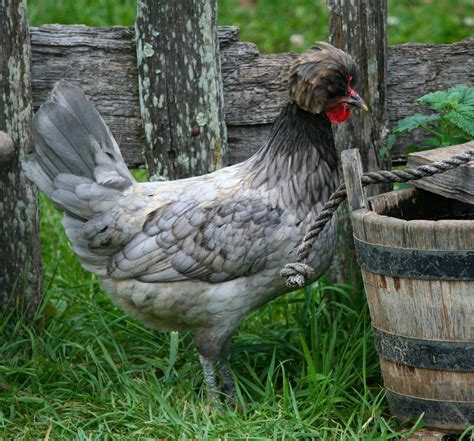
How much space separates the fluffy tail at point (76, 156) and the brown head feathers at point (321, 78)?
0.84 m

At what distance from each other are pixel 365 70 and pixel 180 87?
0.85 m

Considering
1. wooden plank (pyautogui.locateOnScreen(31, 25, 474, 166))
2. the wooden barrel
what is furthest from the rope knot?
wooden plank (pyautogui.locateOnScreen(31, 25, 474, 166))

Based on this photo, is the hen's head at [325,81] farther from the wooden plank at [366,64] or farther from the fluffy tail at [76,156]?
the fluffy tail at [76,156]

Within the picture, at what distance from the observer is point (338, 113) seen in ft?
13.8

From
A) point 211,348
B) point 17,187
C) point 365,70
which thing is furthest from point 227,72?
point 211,348

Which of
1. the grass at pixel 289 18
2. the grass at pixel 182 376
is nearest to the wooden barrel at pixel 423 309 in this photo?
the grass at pixel 182 376

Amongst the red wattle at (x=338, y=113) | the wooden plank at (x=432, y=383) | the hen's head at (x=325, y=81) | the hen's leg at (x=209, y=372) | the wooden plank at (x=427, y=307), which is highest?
the hen's head at (x=325, y=81)

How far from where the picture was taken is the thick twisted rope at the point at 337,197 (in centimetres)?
362

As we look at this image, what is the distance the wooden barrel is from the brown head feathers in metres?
0.55

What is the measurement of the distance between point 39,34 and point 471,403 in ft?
8.41

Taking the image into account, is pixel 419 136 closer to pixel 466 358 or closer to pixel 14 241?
pixel 466 358

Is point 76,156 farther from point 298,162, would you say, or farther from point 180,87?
point 298,162

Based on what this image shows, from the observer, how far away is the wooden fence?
453 cm

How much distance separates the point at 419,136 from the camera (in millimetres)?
4777
